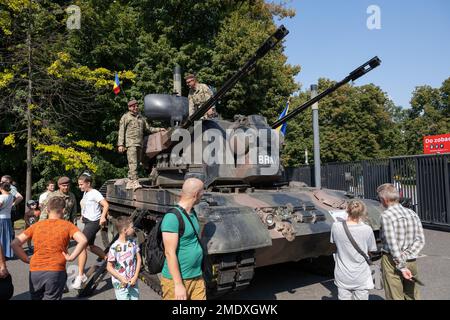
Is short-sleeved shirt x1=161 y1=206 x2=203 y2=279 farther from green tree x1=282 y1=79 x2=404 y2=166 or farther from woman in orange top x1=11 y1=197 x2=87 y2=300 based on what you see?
green tree x1=282 y1=79 x2=404 y2=166

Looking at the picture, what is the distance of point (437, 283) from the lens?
6230 mm

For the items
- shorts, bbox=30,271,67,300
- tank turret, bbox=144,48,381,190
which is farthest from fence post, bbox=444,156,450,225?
shorts, bbox=30,271,67,300

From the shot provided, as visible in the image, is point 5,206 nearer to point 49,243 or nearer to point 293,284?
point 49,243

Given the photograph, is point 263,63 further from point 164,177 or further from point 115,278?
point 115,278

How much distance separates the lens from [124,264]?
4.39 meters

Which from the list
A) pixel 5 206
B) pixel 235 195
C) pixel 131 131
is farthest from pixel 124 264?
pixel 5 206

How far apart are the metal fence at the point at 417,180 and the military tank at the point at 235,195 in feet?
14.0

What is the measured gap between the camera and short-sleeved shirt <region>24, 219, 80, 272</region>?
3869 millimetres

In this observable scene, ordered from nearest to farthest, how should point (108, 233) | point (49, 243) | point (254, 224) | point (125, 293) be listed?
point (49, 243) < point (125, 293) < point (254, 224) < point (108, 233)

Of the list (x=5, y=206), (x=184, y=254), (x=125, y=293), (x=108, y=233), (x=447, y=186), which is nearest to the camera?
(x=184, y=254)

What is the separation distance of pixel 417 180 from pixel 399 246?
855 cm

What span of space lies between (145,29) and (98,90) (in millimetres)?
3988

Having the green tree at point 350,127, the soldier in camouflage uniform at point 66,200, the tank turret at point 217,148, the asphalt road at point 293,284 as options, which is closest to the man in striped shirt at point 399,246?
the asphalt road at point 293,284

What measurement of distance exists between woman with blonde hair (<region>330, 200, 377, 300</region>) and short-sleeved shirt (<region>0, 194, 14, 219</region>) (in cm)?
700
